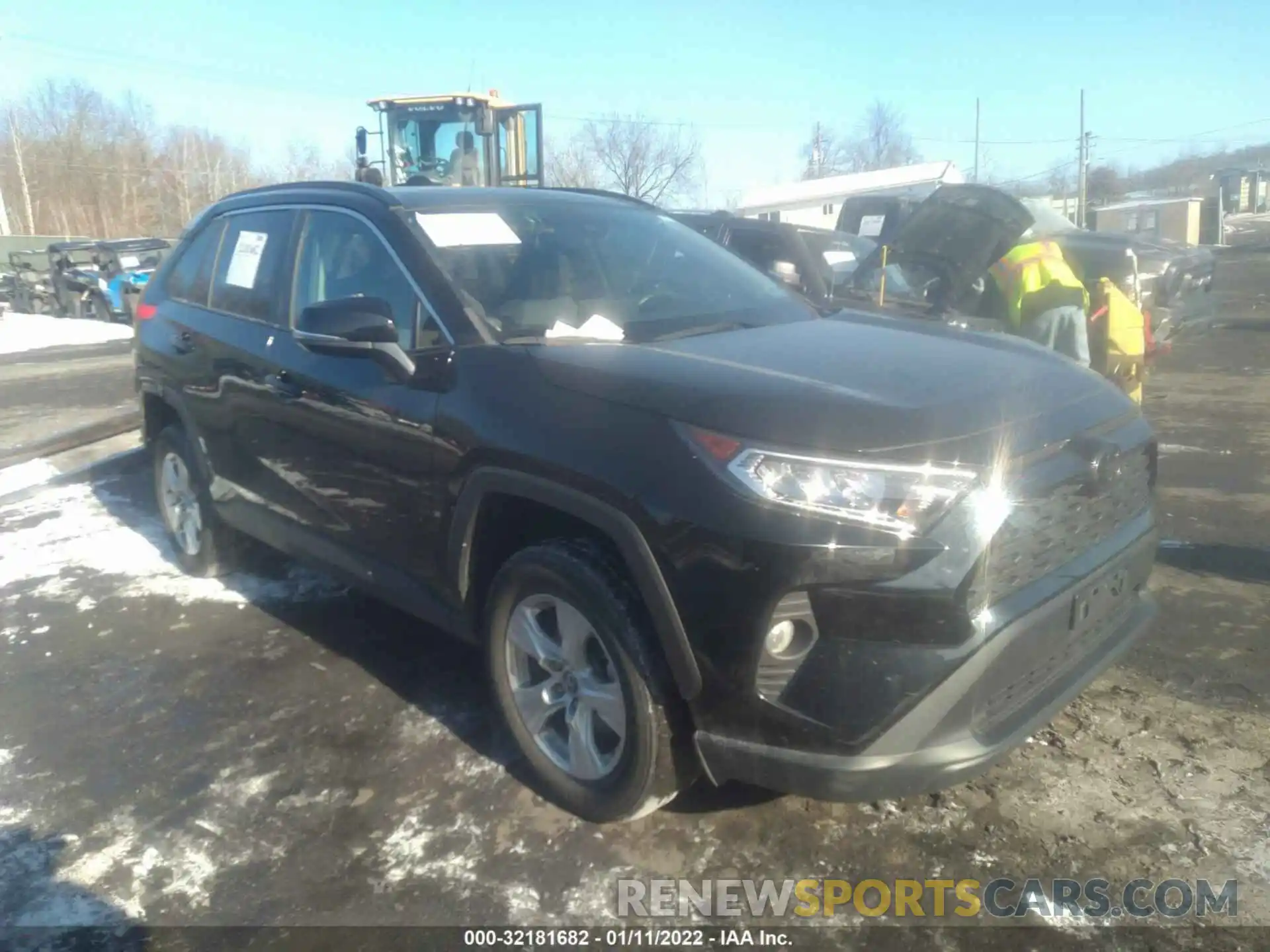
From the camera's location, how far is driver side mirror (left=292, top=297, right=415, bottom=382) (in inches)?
123

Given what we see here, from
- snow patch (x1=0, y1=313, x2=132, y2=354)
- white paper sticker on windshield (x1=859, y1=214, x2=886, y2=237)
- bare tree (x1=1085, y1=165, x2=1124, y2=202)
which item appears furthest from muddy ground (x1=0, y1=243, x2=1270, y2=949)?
bare tree (x1=1085, y1=165, x2=1124, y2=202)

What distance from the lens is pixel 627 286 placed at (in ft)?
12.0

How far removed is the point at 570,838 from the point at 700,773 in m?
0.43

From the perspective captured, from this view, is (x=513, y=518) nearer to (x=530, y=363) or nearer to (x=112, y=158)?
(x=530, y=363)

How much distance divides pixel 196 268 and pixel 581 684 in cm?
320

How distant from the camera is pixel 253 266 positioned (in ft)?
14.2

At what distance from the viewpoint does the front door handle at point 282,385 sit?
3840 mm

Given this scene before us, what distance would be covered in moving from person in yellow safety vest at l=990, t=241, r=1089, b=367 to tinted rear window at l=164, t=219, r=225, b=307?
176 inches

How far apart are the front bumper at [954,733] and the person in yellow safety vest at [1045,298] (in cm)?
354

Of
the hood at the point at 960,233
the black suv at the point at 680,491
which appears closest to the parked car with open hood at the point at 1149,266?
the hood at the point at 960,233

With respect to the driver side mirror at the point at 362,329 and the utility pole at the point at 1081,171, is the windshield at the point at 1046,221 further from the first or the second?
the utility pole at the point at 1081,171

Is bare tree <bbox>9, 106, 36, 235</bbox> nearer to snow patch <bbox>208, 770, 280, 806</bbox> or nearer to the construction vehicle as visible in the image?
the construction vehicle

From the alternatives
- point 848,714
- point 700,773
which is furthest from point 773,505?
point 700,773

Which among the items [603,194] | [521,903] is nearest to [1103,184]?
[603,194]
